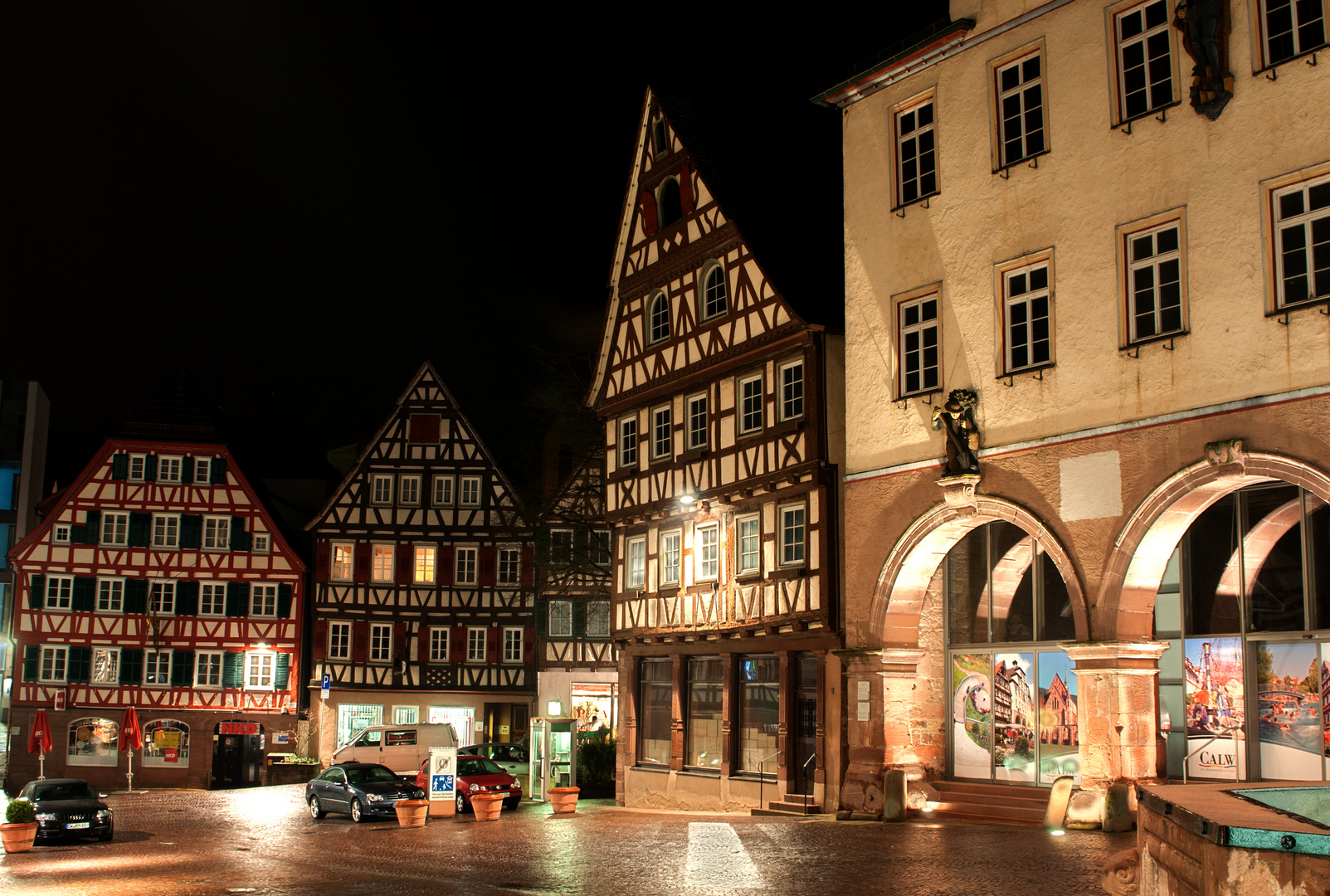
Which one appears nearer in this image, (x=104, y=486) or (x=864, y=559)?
(x=864, y=559)

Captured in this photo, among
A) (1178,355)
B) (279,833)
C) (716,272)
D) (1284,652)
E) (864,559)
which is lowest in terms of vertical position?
(279,833)

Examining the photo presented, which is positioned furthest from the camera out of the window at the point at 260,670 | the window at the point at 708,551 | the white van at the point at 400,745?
the window at the point at 260,670

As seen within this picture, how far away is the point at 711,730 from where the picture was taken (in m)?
29.4

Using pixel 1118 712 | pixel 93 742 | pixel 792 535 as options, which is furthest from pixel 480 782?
pixel 93 742

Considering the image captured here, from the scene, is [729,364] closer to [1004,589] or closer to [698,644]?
[698,644]

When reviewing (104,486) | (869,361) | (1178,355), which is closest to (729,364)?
(869,361)

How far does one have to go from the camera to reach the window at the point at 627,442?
1272 inches

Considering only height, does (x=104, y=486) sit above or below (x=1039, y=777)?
above

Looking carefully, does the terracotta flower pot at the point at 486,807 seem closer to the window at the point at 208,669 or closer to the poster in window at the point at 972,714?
the poster in window at the point at 972,714

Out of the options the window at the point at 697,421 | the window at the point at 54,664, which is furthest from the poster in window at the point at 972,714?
the window at the point at 54,664

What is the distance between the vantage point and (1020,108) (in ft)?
71.2

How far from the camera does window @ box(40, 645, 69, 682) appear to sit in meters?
49.3

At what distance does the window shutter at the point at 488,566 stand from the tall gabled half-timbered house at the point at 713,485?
1765 centimetres

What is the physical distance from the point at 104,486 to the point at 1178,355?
42107 mm
